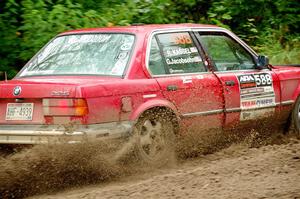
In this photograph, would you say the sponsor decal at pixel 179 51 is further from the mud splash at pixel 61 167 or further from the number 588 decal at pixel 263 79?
the mud splash at pixel 61 167

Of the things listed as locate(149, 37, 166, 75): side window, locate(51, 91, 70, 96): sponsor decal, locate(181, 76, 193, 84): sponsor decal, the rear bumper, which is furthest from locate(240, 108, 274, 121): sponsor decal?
locate(51, 91, 70, 96): sponsor decal

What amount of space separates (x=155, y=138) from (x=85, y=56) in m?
1.17

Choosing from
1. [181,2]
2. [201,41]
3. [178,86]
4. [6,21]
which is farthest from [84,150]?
[181,2]

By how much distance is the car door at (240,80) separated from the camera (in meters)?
7.53

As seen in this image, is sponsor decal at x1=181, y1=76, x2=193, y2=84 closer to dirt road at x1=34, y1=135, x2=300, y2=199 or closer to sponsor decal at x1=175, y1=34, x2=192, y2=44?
sponsor decal at x1=175, y1=34, x2=192, y2=44

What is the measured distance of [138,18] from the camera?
1152 cm

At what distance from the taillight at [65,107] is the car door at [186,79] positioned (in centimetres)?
110

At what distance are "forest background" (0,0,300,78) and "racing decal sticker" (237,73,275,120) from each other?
10.7 feet

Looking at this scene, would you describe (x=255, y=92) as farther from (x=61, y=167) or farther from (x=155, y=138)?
(x=61, y=167)

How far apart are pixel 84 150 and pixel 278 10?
30.3ft

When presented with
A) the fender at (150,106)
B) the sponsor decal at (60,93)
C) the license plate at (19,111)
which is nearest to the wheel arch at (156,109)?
the fender at (150,106)

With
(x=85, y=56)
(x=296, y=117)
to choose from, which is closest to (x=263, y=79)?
(x=296, y=117)

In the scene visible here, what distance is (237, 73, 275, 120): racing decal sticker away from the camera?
7.68m

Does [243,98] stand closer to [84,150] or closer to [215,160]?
[215,160]
